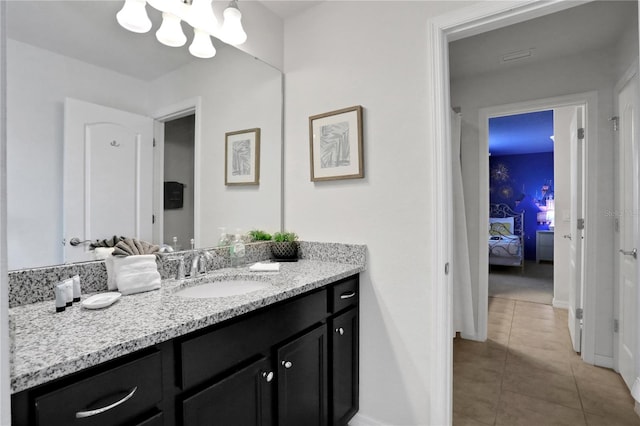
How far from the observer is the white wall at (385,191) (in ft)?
5.44

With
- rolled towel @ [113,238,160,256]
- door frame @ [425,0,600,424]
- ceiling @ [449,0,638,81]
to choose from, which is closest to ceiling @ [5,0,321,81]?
rolled towel @ [113,238,160,256]

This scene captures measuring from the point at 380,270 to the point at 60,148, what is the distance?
1.51 metres

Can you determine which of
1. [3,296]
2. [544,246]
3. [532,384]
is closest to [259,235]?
[3,296]

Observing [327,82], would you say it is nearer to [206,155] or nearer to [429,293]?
[206,155]

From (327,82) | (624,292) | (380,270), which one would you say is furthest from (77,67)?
(624,292)

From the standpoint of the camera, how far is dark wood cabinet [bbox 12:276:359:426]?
28.4 inches

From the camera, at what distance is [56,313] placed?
0.98 metres

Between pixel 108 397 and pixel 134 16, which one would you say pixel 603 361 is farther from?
pixel 134 16

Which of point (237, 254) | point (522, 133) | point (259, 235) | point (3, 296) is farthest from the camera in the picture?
point (522, 133)

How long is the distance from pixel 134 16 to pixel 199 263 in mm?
1127

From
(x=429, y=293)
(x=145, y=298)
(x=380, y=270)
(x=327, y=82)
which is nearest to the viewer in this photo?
(x=145, y=298)

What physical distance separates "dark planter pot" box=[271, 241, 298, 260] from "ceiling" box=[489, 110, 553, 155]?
4076 millimetres

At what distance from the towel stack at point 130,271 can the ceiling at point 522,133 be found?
16.0 ft

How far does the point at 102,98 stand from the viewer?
1306mm
